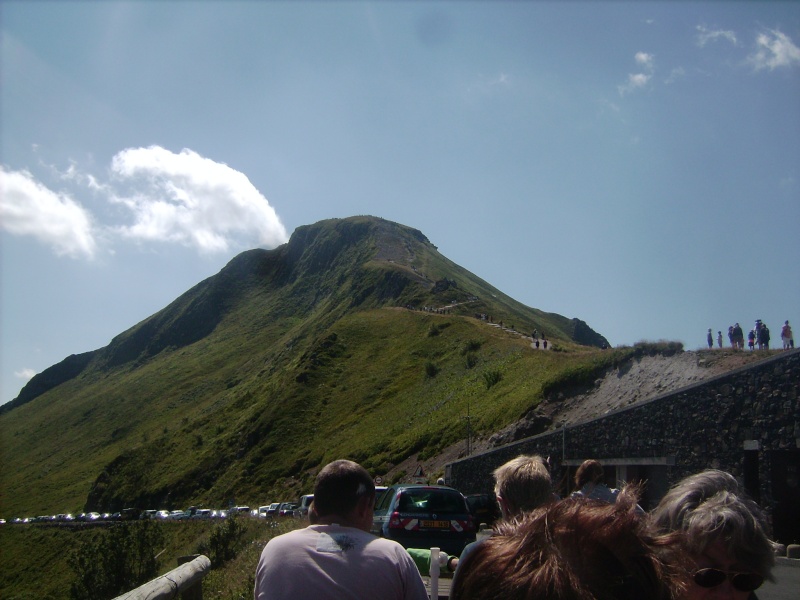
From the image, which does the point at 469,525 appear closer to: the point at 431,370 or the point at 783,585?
the point at 783,585

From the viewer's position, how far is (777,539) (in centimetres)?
1416

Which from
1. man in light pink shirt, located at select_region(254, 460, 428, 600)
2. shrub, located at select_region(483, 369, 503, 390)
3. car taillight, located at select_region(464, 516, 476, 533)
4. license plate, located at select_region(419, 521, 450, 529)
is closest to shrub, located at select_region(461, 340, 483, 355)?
shrub, located at select_region(483, 369, 503, 390)

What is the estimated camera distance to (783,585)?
36.2 ft

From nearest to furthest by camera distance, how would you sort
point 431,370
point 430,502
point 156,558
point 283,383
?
point 430,502
point 156,558
point 431,370
point 283,383

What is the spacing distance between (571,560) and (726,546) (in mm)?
1576

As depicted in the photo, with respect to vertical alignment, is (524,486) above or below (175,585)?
above

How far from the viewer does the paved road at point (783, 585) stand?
9003mm

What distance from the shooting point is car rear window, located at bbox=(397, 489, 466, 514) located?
13242 millimetres

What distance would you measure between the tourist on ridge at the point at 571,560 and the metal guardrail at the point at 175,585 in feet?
11.5

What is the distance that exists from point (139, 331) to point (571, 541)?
194489mm

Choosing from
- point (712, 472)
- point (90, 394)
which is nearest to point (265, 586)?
point (712, 472)

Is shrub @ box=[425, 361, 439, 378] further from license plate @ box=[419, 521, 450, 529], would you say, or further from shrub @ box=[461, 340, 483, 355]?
license plate @ box=[419, 521, 450, 529]

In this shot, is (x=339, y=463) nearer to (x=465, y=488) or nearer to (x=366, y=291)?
(x=465, y=488)

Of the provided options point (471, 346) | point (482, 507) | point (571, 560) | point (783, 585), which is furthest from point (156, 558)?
point (471, 346)
